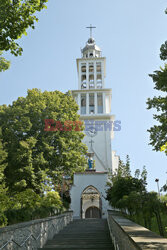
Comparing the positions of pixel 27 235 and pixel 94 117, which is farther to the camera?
pixel 94 117

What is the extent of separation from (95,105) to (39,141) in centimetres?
1816

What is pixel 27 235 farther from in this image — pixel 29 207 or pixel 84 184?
pixel 84 184

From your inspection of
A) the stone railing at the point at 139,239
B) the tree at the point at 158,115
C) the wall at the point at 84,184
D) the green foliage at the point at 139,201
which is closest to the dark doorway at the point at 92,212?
the wall at the point at 84,184

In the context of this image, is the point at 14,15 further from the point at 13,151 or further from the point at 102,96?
the point at 102,96

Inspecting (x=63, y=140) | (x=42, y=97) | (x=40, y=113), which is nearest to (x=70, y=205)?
(x=63, y=140)

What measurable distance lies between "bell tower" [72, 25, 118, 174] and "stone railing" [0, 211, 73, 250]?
2343cm

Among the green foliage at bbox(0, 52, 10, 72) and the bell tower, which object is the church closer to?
the bell tower

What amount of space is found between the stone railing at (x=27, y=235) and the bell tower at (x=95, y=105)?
922 inches

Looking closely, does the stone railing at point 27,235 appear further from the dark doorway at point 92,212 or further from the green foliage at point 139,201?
the dark doorway at point 92,212

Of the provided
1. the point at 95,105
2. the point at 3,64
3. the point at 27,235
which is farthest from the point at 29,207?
the point at 95,105

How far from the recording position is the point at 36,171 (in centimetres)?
2081

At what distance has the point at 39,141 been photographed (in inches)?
872

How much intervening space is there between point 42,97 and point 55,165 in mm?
7392

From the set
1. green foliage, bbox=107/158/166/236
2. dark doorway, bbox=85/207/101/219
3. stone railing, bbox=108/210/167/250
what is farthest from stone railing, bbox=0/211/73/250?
dark doorway, bbox=85/207/101/219
